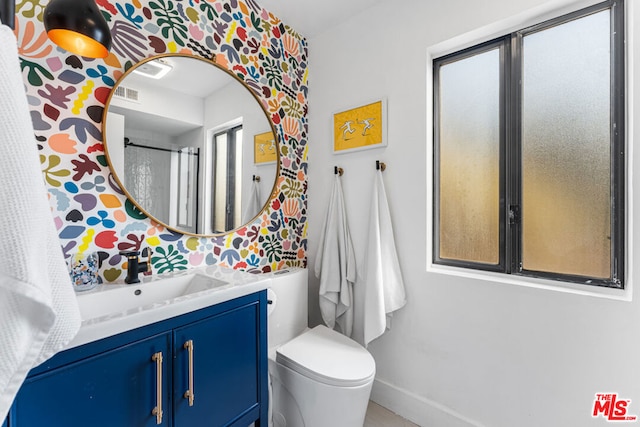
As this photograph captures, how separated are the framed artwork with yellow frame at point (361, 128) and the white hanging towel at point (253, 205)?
59 centimetres

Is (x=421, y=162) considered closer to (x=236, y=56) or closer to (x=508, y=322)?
(x=508, y=322)

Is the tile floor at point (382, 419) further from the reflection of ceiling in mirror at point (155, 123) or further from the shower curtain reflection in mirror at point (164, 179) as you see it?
the reflection of ceiling in mirror at point (155, 123)

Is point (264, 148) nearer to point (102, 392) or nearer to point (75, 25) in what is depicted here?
point (75, 25)

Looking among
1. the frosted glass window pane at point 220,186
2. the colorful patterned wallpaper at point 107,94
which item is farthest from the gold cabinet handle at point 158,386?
the frosted glass window pane at point 220,186

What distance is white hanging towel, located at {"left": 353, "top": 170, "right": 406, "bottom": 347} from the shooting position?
159 centimetres

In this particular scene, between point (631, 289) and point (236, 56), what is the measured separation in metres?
2.20

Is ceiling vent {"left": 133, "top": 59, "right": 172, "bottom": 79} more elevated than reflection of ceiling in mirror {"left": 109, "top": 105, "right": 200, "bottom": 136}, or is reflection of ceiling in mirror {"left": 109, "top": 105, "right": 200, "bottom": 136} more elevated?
ceiling vent {"left": 133, "top": 59, "right": 172, "bottom": 79}

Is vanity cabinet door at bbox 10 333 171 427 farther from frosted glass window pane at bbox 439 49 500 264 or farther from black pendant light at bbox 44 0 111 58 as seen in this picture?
frosted glass window pane at bbox 439 49 500 264

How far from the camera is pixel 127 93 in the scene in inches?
49.8

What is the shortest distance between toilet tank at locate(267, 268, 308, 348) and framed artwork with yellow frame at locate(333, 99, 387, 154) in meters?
0.88

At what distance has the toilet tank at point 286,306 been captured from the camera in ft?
5.23

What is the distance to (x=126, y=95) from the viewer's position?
4.14ft

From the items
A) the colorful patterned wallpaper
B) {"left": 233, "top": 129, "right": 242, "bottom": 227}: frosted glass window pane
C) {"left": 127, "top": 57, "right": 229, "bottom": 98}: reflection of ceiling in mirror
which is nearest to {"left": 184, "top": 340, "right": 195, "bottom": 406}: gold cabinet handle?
the colorful patterned wallpaper

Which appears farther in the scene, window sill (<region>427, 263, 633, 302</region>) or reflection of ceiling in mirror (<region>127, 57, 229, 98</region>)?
reflection of ceiling in mirror (<region>127, 57, 229, 98</region>)
